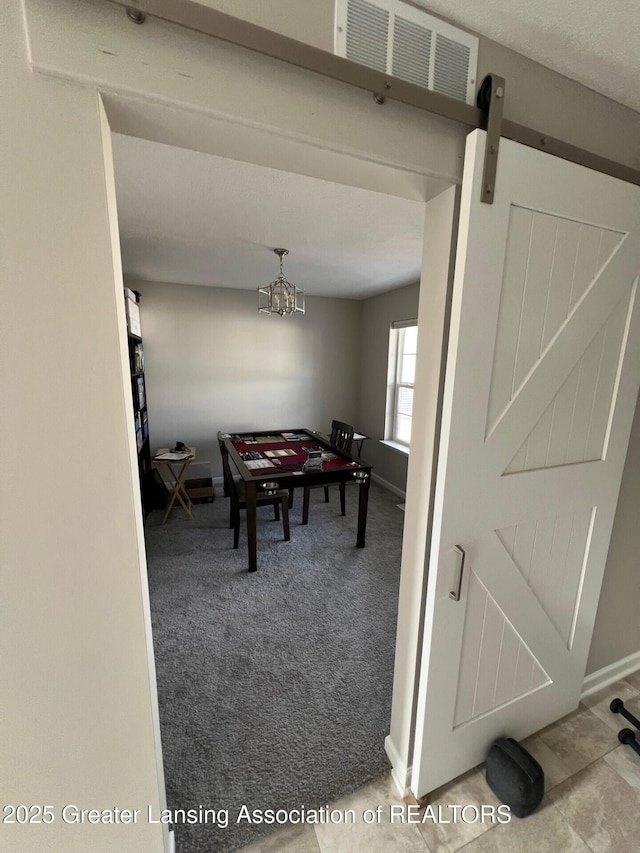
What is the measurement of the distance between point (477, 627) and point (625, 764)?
0.99 m

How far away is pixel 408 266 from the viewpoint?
3.12 meters

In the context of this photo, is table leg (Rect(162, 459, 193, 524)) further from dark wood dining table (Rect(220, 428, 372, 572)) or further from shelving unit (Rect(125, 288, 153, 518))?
dark wood dining table (Rect(220, 428, 372, 572))

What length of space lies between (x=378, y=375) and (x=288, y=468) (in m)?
2.26

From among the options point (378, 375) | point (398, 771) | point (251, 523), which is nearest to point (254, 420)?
point (378, 375)

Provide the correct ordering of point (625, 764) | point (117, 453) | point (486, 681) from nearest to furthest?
point (117, 453)
point (486, 681)
point (625, 764)

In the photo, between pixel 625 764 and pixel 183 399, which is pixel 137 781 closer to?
pixel 625 764

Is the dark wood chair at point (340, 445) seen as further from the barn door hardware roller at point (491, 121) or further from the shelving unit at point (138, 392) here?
the barn door hardware roller at point (491, 121)

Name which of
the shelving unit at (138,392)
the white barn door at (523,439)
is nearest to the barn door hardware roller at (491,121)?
the white barn door at (523,439)

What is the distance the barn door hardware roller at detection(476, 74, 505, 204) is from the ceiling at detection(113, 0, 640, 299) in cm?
14

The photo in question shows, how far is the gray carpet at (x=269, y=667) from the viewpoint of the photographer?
4.38 feet

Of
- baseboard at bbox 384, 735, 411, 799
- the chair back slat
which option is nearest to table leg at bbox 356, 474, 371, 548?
the chair back slat

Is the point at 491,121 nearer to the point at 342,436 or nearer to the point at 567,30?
the point at 567,30

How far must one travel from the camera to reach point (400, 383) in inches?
173

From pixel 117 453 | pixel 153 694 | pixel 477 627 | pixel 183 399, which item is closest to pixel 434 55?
pixel 117 453
